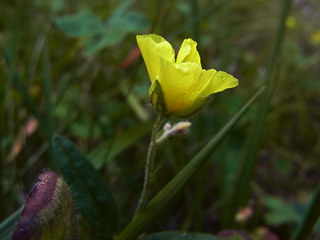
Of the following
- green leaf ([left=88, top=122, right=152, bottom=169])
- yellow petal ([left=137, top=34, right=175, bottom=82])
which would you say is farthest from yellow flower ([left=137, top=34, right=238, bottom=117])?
green leaf ([left=88, top=122, right=152, bottom=169])

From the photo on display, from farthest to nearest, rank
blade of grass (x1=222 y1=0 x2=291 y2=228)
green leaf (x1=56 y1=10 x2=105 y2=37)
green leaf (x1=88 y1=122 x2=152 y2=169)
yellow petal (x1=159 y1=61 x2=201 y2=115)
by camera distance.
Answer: green leaf (x1=56 y1=10 x2=105 y2=37) < green leaf (x1=88 y1=122 x2=152 y2=169) < blade of grass (x1=222 y1=0 x2=291 y2=228) < yellow petal (x1=159 y1=61 x2=201 y2=115)

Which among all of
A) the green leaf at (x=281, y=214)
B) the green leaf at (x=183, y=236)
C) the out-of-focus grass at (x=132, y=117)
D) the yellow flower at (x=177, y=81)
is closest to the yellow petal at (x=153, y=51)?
the yellow flower at (x=177, y=81)

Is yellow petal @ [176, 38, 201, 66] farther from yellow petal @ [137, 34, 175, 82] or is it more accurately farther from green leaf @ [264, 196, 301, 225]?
green leaf @ [264, 196, 301, 225]

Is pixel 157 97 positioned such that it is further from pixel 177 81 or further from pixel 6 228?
pixel 6 228

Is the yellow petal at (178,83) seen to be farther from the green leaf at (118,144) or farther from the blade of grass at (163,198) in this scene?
the green leaf at (118,144)

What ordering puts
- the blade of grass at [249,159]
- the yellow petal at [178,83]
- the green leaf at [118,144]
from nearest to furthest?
the yellow petal at [178,83]
the blade of grass at [249,159]
the green leaf at [118,144]

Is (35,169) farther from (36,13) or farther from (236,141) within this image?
(36,13)

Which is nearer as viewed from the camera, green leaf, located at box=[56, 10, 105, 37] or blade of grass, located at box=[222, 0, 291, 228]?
blade of grass, located at box=[222, 0, 291, 228]
